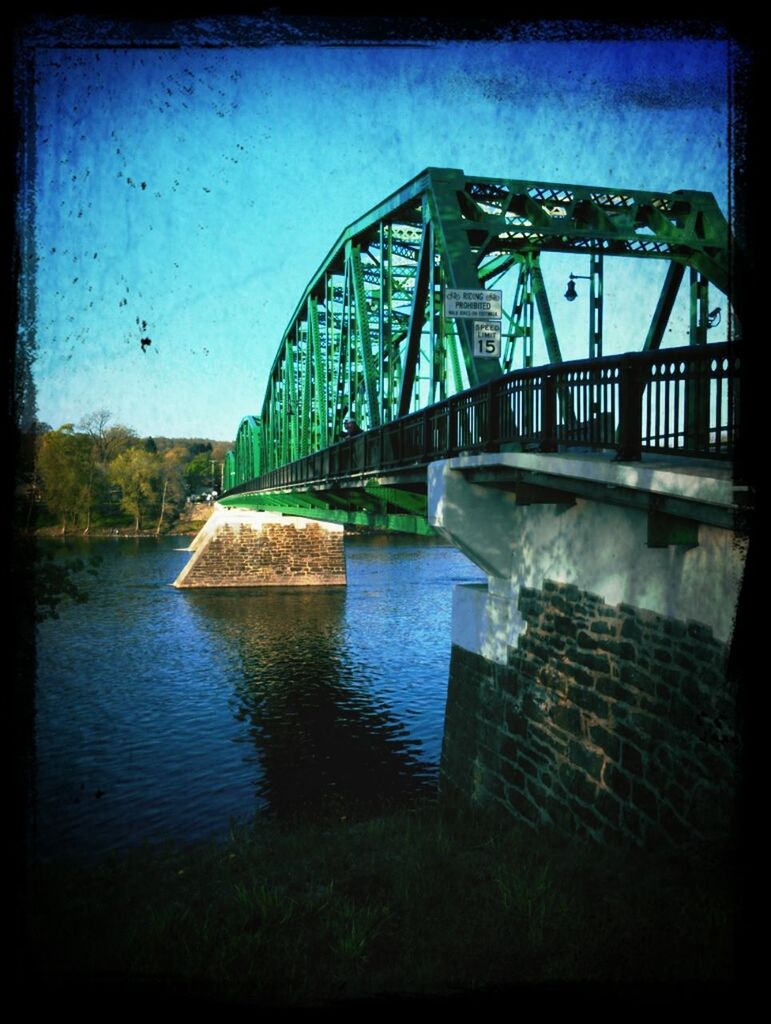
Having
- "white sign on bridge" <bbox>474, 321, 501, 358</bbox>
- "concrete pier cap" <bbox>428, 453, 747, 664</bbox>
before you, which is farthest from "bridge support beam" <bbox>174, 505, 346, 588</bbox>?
"concrete pier cap" <bbox>428, 453, 747, 664</bbox>

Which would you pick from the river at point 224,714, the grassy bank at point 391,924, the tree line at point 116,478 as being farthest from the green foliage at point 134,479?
the grassy bank at point 391,924

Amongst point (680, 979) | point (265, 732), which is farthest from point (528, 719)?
point (265, 732)

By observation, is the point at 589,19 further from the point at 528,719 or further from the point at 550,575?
the point at 528,719

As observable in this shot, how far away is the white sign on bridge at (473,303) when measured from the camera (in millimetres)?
12172

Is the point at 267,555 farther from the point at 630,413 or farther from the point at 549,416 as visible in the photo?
the point at 630,413

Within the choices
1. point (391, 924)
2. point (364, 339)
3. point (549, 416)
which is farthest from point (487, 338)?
point (364, 339)

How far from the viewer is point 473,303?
12258mm

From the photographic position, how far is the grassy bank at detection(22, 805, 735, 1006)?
543cm

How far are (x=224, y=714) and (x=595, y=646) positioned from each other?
44.2 ft

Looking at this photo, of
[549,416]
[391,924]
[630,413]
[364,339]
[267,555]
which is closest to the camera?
[391,924]

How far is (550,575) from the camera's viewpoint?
980 cm

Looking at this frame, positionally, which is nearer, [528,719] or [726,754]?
[726,754]

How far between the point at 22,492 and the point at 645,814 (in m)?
6.52

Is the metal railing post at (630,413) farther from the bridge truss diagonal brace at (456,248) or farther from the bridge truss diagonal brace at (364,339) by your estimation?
the bridge truss diagonal brace at (364,339)
